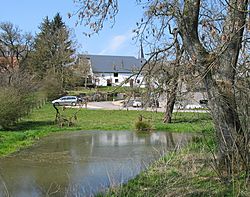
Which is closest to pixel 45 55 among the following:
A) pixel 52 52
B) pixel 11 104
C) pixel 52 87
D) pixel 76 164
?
pixel 52 52

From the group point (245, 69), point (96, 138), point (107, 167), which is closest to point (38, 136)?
point (96, 138)

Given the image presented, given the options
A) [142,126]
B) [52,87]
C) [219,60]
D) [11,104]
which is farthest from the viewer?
[52,87]

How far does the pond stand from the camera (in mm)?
8688

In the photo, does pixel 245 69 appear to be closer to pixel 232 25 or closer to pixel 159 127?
pixel 232 25

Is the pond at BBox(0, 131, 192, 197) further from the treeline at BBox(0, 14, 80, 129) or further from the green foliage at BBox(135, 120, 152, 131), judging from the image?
the treeline at BBox(0, 14, 80, 129)

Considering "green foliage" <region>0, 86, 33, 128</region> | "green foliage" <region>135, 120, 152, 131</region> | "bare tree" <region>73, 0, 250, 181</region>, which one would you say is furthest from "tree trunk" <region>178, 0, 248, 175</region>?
"green foliage" <region>0, 86, 33, 128</region>

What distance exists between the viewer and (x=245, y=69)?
7.47 meters

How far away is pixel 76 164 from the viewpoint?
38.2 ft

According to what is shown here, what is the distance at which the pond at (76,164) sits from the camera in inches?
342

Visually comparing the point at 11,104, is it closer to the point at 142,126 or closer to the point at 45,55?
the point at 142,126

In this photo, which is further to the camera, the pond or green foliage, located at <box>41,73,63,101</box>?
green foliage, located at <box>41,73,63,101</box>

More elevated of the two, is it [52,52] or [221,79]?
[52,52]

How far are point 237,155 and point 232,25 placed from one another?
2345mm

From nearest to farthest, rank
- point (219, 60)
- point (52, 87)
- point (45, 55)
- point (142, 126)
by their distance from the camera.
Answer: point (219, 60), point (142, 126), point (52, 87), point (45, 55)
